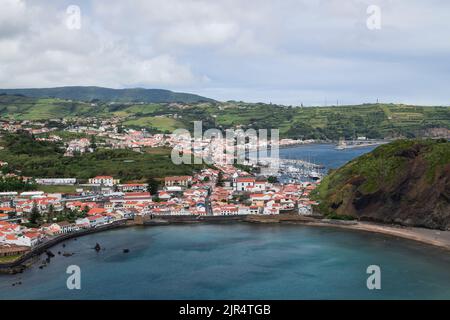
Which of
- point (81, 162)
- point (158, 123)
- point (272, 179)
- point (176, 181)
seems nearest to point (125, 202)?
point (176, 181)

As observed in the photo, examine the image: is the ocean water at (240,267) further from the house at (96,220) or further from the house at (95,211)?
the house at (95,211)

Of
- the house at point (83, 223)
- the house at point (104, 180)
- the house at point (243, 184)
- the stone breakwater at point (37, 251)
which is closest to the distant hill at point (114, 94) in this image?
the house at point (104, 180)

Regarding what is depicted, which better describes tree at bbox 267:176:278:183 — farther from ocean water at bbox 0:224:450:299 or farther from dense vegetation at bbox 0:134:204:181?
ocean water at bbox 0:224:450:299

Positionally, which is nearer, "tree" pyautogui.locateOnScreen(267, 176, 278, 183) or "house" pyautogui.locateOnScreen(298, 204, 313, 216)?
"house" pyautogui.locateOnScreen(298, 204, 313, 216)

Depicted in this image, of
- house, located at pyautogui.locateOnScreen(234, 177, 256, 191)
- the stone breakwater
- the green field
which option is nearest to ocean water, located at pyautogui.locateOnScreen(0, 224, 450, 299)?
the stone breakwater

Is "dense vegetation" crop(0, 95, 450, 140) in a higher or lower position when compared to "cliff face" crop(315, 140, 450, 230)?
higher

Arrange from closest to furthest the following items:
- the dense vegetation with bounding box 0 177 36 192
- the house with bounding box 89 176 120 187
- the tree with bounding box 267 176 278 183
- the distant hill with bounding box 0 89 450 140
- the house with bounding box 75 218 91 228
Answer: the house with bounding box 75 218 91 228
the dense vegetation with bounding box 0 177 36 192
the house with bounding box 89 176 120 187
the tree with bounding box 267 176 278 183
the distant hill with bounding box 0 89 450 140
